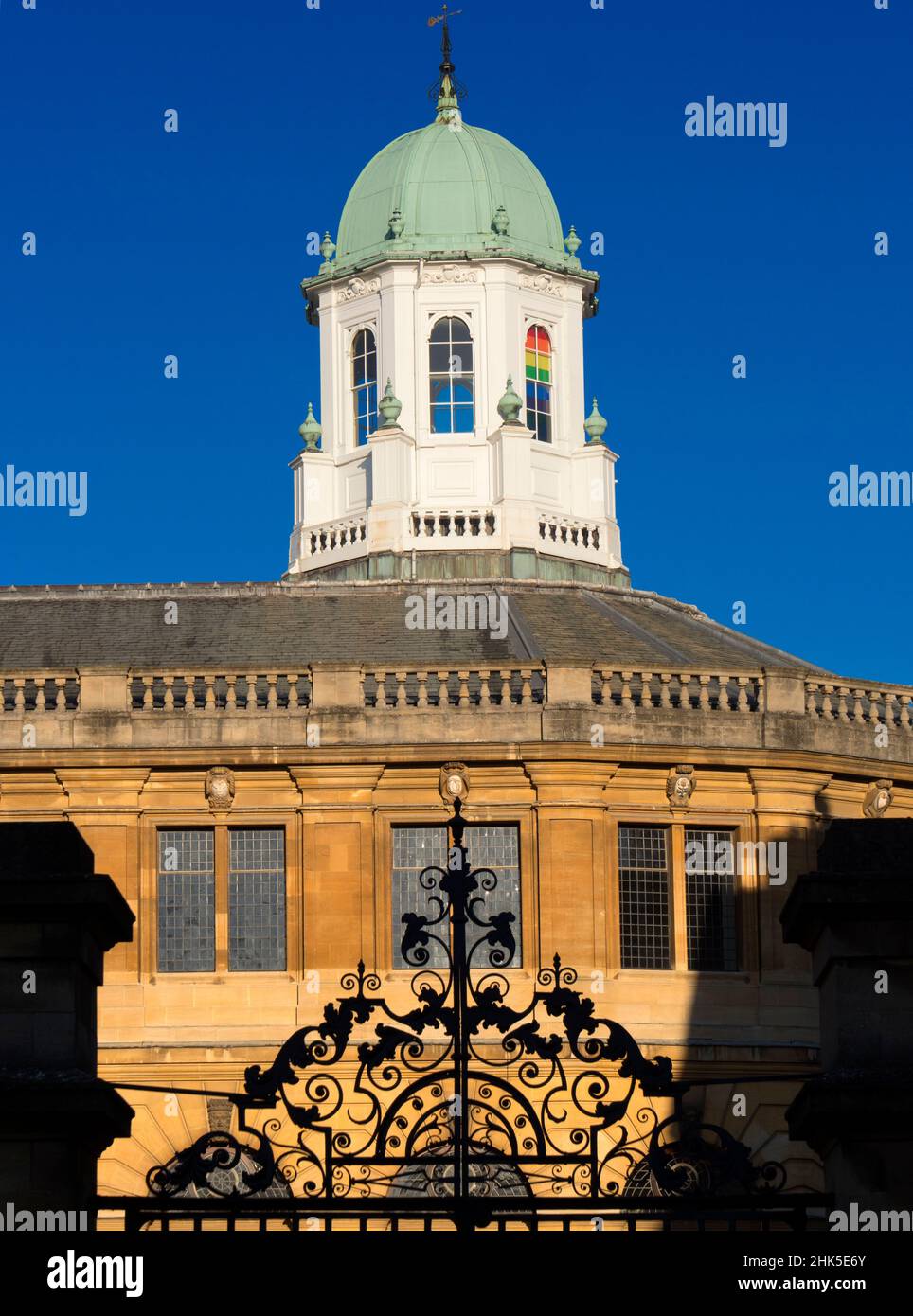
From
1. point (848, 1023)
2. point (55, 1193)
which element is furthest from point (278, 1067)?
point (848, 1023)

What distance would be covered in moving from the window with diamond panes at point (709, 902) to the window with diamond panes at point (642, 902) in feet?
1.15

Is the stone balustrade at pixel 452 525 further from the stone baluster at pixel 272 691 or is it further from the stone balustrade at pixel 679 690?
the stone baluster at pixel 272 691

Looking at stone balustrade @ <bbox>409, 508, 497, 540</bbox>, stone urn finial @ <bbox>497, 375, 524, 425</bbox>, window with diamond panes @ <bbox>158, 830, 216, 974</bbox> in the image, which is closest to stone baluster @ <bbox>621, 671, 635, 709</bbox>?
window with diamond panes @ <bbox>158, 830, 216, 974</bbox>

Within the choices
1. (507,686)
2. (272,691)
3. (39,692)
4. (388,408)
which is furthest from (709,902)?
(388,408)

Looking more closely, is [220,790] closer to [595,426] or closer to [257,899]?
[257,899]

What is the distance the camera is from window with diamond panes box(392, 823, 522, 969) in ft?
144

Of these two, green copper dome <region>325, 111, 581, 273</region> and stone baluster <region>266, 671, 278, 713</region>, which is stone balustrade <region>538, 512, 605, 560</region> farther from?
stone baluster <region>266, 671, 278, 713</region>

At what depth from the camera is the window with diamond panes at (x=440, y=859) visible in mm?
43781

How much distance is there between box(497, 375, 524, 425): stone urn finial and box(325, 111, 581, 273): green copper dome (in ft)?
8.90

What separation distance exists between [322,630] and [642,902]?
7582 mm

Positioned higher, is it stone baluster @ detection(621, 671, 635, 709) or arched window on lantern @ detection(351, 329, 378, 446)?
arched window on lantern @ detection(351, 329, 378, 446)

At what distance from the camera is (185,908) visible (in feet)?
144

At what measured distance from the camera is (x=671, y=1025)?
4356 cm
